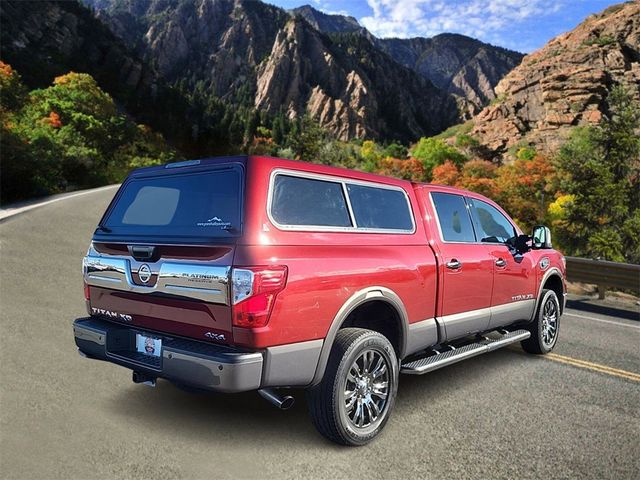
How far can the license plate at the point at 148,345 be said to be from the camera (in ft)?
10.5

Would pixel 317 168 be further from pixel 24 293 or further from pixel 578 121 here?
pixel 578 121

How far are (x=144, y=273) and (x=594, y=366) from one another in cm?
501

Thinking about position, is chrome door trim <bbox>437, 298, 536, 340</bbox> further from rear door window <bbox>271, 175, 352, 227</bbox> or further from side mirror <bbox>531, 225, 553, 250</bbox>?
rear door window <bbox>271, 175, 352, 227</bbox>


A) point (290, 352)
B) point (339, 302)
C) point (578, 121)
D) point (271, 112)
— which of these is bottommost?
point (290, 352)

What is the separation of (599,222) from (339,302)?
29.7 m

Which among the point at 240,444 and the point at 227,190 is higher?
the point at 227,190

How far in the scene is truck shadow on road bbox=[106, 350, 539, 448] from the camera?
3455mm

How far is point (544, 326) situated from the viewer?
5891 mm

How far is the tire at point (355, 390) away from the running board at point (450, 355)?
0.83 feet

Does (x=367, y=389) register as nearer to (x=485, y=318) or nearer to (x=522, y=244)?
(x=485, y=318)

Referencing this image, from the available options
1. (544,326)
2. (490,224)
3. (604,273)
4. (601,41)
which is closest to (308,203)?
(490,224)

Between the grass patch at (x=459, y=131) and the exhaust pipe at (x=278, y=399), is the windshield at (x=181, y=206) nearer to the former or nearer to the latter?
the exhaust pipe at (x=278, y=399)

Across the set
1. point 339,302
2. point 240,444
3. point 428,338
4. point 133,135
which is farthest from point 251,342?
point 133,135

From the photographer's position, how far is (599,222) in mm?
28078
